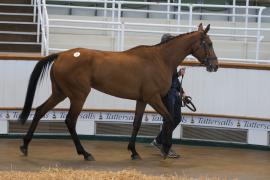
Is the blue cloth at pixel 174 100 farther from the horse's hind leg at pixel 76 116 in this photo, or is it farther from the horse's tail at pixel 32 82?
the horse's tail at pixel 32 82


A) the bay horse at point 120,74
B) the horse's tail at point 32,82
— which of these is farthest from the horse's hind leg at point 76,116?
the horse's tail at point 32,82

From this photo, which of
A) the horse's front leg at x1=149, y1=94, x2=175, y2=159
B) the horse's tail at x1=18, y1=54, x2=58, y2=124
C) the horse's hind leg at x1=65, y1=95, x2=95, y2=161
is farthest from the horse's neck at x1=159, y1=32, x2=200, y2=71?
the horse's tail at x1=18, y1=54, x2=58, y2=124

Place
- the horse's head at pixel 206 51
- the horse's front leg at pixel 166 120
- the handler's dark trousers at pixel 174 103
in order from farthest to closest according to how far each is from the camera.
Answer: the handler's dark trousers at pixel 174 103, the horse's head at pixel 206 51, the horse's front leg at pixel 166 120

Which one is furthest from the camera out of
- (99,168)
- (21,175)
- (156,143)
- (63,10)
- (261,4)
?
(261,4)

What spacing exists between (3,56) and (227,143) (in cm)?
419

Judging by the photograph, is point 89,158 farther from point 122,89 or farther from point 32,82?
point 32,82

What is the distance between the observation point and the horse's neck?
33.0 feet

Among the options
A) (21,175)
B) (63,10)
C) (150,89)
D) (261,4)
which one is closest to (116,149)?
(150,89)

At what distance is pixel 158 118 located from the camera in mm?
11664

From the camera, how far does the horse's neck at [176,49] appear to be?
10.1 m

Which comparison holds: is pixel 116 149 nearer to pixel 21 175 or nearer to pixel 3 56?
pixel 3 56

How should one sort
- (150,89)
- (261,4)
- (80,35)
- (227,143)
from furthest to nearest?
(261,4) < (80,35) < (227,143) < (150,89)

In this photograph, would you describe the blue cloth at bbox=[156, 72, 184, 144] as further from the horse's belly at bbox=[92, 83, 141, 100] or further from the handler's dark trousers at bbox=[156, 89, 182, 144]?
the horse's belly at bbox=[92, 83, 141, 100]

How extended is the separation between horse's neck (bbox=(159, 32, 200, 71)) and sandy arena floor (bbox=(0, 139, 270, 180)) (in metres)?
1.52
